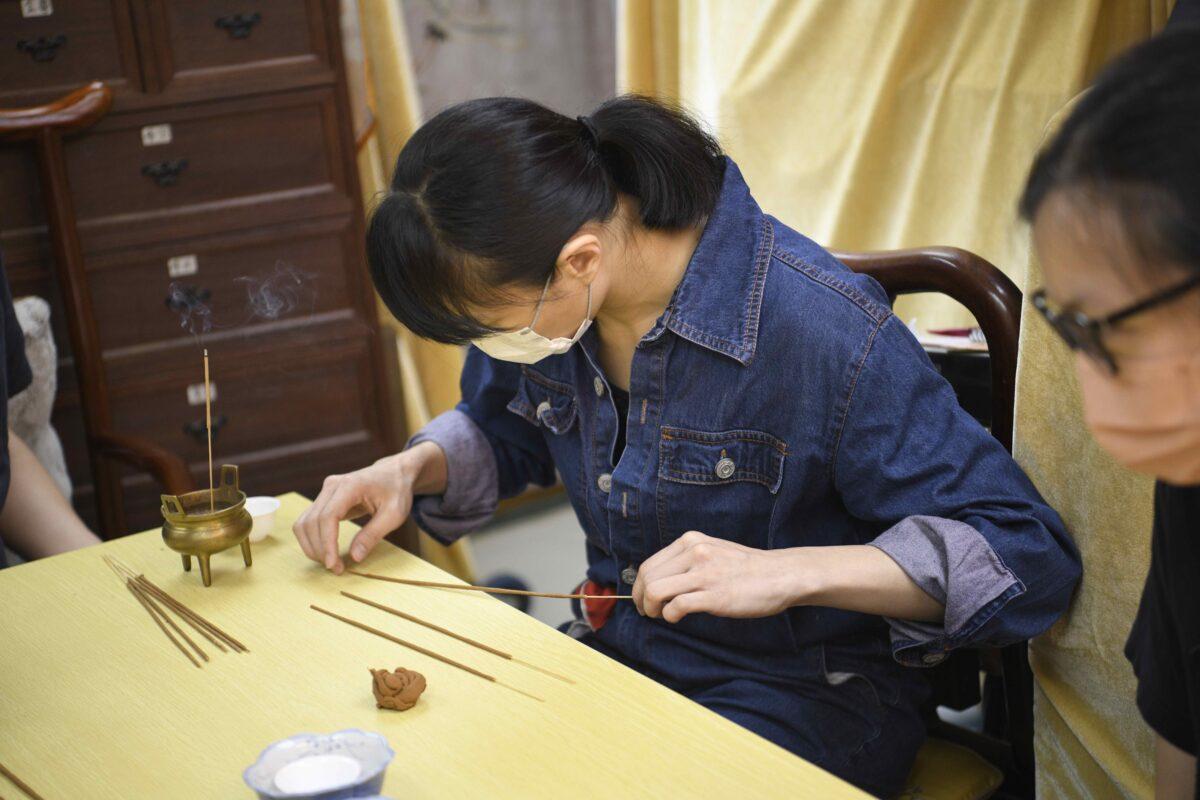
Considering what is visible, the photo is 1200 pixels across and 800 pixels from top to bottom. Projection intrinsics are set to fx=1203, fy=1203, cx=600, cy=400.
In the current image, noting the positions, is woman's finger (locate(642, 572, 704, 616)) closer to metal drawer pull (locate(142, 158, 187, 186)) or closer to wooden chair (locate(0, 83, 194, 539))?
wooden chair (locate(0, 83, 194, 539))

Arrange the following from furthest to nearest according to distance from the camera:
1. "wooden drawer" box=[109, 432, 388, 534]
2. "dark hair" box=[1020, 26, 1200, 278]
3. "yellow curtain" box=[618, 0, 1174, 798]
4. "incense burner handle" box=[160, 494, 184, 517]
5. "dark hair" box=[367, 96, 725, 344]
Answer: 1. "wooden drawer" box=[109, 432, 388, 534]
2. "yellow curtain" box=[618, 0, 1174, 798]
3. "incense burner handle" box=[160, 494, 184, 517]
4. "dark hair" box=[367, 96, 725, 344]
5. "dark hair" box=[1020, 26, 1200, 278]

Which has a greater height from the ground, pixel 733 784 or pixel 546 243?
pixel 546 243

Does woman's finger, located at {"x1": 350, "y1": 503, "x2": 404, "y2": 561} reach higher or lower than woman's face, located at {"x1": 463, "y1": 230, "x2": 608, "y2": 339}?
lower

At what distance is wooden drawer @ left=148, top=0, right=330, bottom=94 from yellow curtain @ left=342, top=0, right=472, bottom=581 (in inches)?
19.2

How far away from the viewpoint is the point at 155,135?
2680 mm

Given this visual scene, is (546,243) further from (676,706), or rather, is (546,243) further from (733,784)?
(733,784)

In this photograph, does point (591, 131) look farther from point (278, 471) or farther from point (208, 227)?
point (278, 471)

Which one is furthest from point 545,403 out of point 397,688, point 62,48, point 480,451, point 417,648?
point 62,48

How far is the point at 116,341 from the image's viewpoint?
108 inches

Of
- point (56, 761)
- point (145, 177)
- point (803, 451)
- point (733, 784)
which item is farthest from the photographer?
point (145, 177)

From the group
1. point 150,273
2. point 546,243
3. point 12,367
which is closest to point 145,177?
point 150,273

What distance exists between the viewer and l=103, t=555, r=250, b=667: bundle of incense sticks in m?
1.34

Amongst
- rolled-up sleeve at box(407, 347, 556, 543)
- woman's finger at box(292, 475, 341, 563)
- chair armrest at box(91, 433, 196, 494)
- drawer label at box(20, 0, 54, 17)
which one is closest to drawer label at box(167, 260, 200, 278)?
chair armrest at box(91, 433, 196, 494)

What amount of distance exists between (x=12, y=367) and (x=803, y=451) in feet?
4.69
